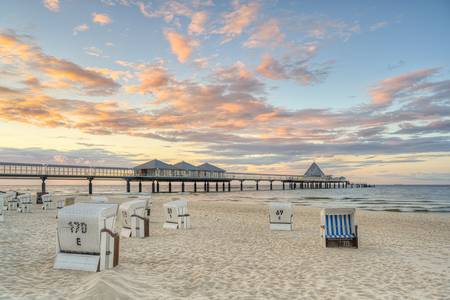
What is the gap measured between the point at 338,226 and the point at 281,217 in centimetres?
370

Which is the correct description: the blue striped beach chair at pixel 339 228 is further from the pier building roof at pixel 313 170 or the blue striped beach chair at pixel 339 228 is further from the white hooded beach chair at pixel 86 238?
the pier building roof at pixel 313 170

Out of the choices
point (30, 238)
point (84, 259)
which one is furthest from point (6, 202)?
point (84, 259)

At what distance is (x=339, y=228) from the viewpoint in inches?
389

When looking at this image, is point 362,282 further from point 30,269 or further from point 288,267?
point 30,269

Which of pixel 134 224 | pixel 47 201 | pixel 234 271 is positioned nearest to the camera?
pixel 234 271

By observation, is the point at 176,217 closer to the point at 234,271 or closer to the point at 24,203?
the point at 234,271

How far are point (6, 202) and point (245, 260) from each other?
67.3ft

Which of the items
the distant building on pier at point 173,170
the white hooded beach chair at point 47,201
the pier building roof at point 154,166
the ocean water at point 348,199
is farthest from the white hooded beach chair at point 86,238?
the pier building roof at point 154,166

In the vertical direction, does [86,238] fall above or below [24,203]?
above

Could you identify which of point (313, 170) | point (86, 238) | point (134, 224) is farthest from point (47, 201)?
point (313, 170)

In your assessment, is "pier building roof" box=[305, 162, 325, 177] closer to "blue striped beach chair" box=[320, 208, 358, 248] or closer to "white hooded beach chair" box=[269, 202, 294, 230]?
"white hooded beach chair" box=[269, 202, 294, 230]

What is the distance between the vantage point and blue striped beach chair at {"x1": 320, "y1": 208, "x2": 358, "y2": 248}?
379 inches

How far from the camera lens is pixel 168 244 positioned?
984 cm

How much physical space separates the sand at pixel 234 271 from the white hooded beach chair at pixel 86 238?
216mm
